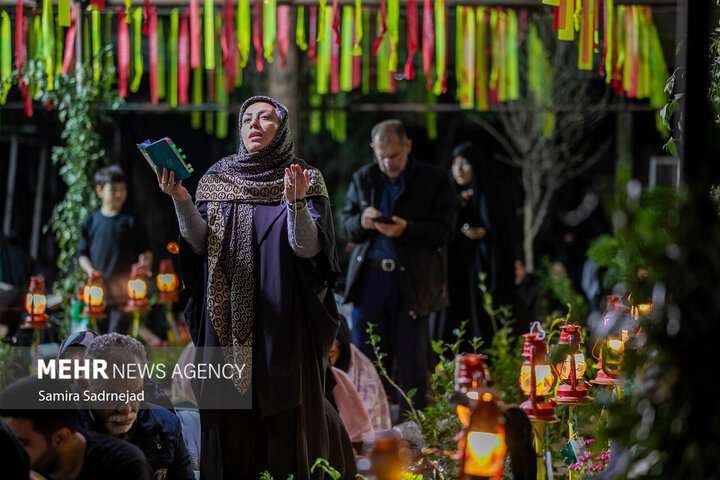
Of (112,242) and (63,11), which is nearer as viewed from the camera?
(63,11)

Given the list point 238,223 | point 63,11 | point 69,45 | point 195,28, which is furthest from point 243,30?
point 238,223

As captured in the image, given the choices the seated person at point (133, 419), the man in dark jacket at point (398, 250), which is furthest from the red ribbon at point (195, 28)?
the seated person at point (133, 419)

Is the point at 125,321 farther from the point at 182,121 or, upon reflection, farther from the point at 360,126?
the point at 360,126

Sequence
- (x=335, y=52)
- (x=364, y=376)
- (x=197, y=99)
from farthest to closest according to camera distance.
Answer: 1. (x=197, y=99)
2. (x=335, y=52)
3. (x=364, y=376)

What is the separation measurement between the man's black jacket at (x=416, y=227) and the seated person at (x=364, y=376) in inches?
30.4

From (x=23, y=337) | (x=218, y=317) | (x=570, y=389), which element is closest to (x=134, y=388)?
(x=218, y=317)

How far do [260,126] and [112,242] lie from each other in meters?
3.60

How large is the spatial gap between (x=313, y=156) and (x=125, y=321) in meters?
3.42

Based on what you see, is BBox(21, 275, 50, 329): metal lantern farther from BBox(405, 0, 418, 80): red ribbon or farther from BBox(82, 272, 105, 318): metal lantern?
BBox(405, 0, 418, 80): red ribbon

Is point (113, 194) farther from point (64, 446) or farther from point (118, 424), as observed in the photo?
point (64, 446)

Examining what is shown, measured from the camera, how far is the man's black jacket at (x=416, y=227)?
21.2ft

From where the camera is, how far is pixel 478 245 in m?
7.64

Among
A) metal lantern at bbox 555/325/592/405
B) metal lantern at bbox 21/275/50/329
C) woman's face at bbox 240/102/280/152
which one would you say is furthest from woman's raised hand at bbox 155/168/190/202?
metal lantern at bbox 21/275/50/329

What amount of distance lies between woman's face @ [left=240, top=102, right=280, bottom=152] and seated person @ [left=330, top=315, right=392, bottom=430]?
1652 millimetres
